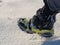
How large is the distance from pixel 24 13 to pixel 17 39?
0.49 m

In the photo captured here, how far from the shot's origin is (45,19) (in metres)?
1.86

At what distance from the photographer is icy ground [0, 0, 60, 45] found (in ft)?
6.18

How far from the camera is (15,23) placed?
215 centimetres

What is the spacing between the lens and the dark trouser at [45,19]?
183 centimetres

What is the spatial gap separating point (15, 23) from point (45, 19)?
1.29 ft

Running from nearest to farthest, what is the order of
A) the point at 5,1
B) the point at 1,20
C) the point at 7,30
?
the point at 7,30 < the point at 1,20 < the point at 5,1

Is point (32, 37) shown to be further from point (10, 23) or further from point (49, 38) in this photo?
point (10, 23)

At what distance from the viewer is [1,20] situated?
2.20 m

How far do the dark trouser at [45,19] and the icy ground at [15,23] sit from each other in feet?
0.34

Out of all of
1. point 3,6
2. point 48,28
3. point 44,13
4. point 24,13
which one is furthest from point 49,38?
point 3,6

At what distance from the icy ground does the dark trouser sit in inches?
4.1

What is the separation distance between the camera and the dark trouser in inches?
71.9

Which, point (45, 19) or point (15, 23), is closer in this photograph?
point (45, 19)

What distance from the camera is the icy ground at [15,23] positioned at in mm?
1884
